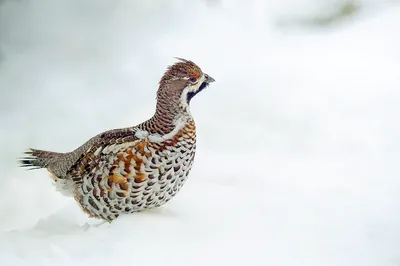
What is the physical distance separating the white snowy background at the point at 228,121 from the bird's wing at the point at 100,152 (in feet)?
1.10

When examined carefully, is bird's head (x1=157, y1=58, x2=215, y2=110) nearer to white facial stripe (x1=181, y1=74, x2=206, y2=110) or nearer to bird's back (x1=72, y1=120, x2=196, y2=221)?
white facial stripe (x1=181, y1=74, x2=206, y2=110)

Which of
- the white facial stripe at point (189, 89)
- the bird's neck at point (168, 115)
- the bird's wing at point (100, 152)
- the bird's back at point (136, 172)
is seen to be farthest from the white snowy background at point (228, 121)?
the white facial stripe at point (189, 89)

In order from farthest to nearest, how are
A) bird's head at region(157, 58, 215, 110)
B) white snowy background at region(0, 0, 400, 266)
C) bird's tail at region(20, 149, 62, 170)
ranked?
bird's tail at region(20, 149, 62, 170) → bird's head at region(157, 58, 215, 110) → white snowy background at region(0, 0, 400, 266)

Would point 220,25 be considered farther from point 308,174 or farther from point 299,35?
point 308,174

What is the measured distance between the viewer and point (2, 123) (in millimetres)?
5738

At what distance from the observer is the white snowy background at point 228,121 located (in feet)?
10.5

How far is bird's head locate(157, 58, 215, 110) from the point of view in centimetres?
345

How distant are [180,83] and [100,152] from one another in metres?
0.62

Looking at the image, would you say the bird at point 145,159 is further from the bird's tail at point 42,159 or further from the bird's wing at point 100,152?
the bird's tail at point 42,159

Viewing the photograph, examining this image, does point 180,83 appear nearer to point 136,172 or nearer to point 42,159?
point 136,172

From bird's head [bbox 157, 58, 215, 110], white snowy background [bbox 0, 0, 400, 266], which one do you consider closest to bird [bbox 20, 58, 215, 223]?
bird's head [bbox 157, 58, 215, 110]

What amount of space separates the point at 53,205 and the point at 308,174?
226 cm

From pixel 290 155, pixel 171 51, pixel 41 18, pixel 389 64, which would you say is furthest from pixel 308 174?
pixel 41 18

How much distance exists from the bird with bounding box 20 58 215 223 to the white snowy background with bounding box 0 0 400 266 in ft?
0.55
